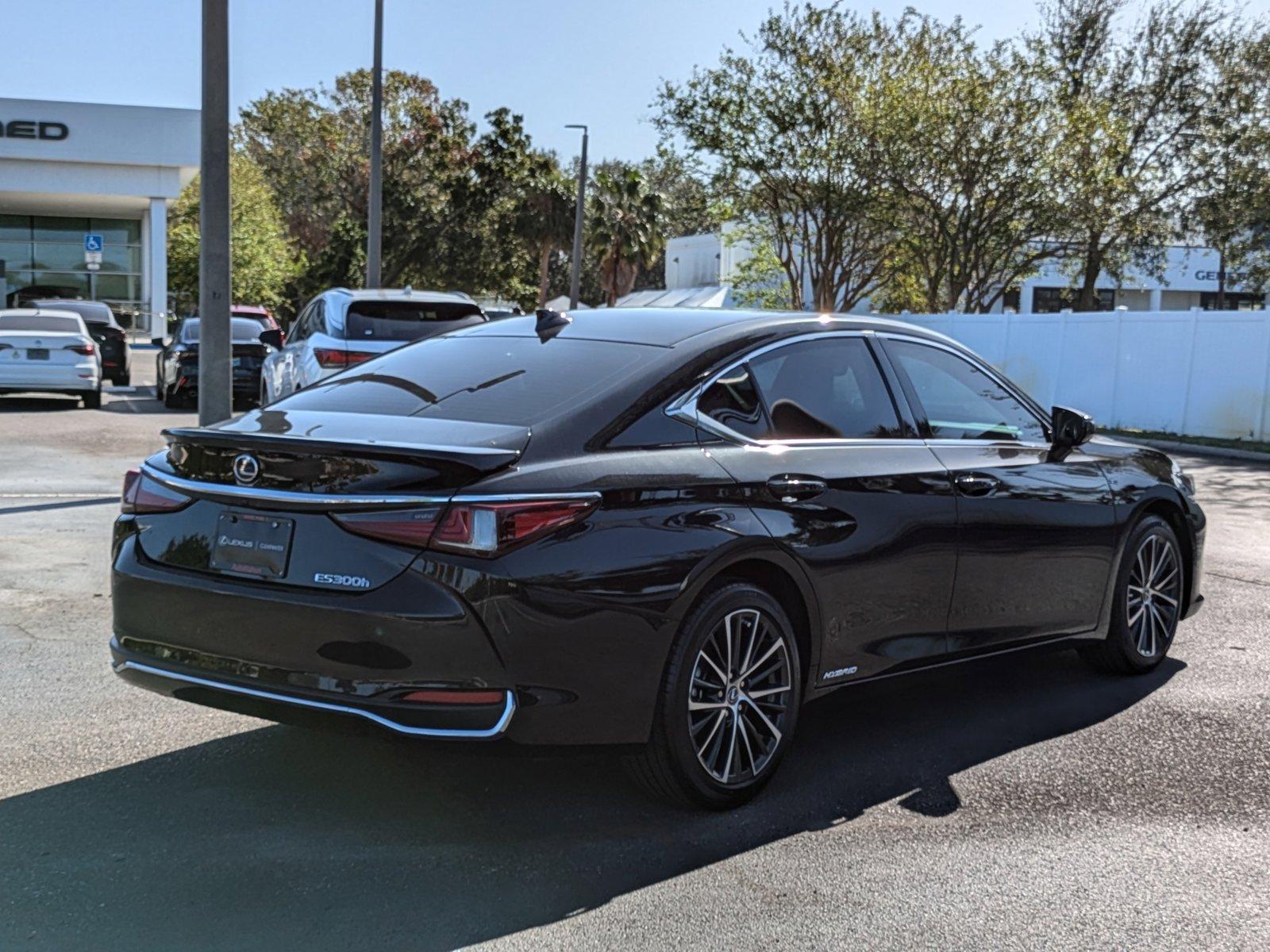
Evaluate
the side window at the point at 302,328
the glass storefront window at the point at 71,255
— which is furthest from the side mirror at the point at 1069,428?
the glass storefront window at the point at 71,255

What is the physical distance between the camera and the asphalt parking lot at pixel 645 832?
3713mm

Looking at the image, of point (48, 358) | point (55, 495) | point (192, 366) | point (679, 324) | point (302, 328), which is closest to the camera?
point (679, 324)

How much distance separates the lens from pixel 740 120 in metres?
32.9

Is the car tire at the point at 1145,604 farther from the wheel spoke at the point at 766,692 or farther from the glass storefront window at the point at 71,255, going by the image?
the glass storefront window at the point at 71,255

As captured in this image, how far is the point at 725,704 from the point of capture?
454 centimetres

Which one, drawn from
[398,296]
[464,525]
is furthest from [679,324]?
[398,296]

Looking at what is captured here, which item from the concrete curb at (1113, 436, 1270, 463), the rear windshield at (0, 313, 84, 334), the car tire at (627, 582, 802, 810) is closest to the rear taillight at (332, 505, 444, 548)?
the car tire at (627, 582, 802, 810)

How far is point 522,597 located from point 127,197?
160ft

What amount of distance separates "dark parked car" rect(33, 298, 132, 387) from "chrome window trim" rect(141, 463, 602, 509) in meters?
24.3

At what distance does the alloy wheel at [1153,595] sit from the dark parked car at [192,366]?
16549mm

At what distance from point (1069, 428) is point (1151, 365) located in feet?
60.8

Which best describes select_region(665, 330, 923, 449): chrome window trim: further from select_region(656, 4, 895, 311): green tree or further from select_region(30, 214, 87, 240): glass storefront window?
select_region(30, 214, 87, 240): glass storefront window

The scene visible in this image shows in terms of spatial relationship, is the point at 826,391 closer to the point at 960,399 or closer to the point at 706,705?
the point at 960,399

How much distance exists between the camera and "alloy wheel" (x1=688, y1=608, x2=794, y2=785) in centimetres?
448
